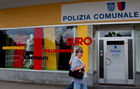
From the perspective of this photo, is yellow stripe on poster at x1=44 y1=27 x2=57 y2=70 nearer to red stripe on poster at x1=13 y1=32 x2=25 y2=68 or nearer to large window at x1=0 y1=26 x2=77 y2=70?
large window at x1=0 y1=26 x2=77 y2=70

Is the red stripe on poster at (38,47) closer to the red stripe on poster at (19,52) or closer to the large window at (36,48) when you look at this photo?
the large window at (36,48)

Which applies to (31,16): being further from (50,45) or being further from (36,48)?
(50,45)

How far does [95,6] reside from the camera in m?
7.95

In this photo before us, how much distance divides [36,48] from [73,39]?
6.10ft

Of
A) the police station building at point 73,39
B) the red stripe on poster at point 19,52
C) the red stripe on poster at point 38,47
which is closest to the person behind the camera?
the police station building at point 73,39

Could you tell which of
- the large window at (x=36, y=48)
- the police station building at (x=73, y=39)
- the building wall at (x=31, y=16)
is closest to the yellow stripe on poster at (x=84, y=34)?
the police station building at (x=73, y=39)

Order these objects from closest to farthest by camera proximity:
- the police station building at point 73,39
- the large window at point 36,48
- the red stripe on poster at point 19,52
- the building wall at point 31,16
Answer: the police station building at point 73,39 → the large window at point 36,48 → the building wall at point 31,16 → the red stripe on poster at point 19,52

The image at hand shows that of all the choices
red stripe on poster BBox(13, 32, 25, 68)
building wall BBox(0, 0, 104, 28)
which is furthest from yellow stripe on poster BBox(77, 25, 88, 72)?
red stripe on poster BBox(13, 32, 25, 68)

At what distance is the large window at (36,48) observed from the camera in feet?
27.5

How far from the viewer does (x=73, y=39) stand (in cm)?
822

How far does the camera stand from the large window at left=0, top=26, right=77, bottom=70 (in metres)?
8.37

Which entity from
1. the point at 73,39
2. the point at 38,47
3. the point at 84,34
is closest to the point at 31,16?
the point at 38,47

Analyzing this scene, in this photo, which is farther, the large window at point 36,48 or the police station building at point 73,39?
the large window at point 36,48

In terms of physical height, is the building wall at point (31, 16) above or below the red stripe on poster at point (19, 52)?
above
